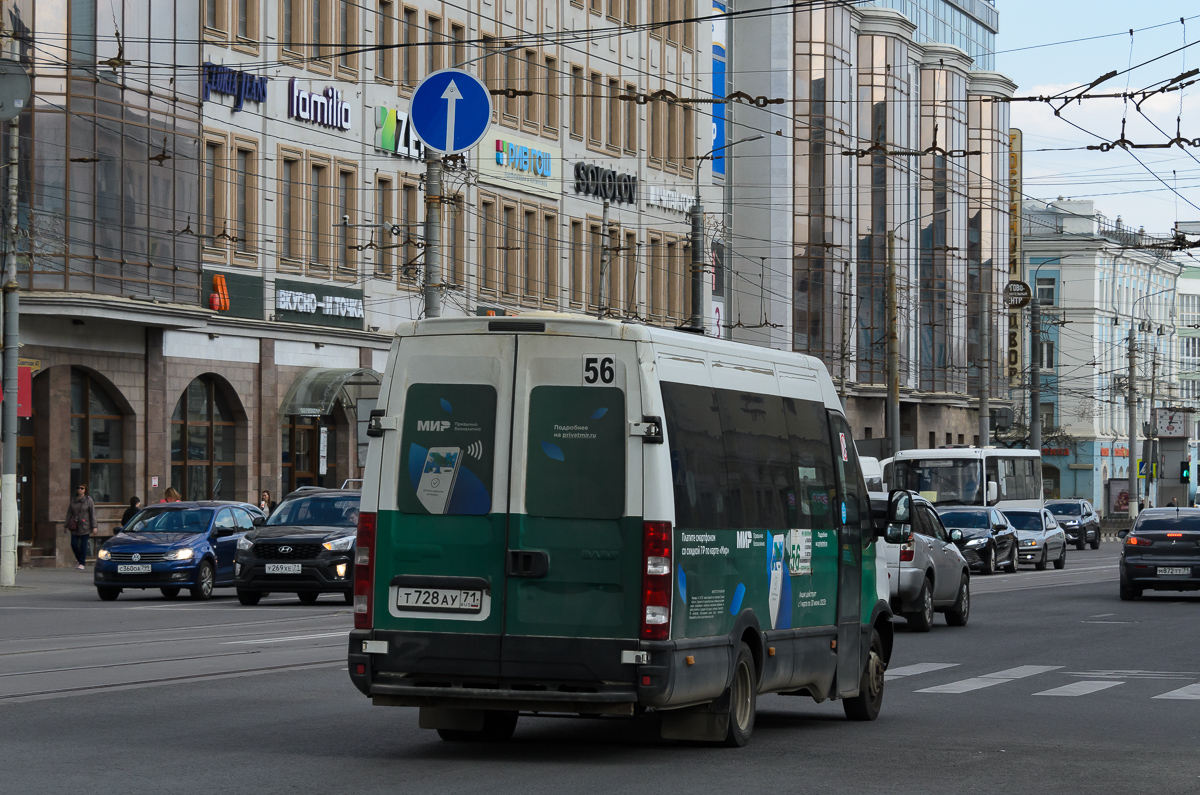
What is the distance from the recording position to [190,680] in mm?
15852

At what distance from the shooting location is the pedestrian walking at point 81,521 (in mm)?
37344

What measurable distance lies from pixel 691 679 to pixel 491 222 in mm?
43472

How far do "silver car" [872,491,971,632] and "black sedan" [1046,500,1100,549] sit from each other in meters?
42.6

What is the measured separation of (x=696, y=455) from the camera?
11.0m

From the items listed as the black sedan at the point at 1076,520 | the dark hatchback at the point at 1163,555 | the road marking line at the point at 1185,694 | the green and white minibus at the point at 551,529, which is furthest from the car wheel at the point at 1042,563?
the green and white minibus at the point at 551,529

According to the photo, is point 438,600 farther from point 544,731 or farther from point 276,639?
point 276,639

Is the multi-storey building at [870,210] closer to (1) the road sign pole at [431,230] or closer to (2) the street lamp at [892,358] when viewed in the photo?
(2) the street lamp at [892,358]

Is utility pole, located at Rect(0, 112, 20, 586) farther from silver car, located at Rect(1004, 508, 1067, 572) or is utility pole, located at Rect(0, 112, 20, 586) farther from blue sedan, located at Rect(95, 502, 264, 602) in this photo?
silver car, located at Rect(1004, 508, 1067, 572)

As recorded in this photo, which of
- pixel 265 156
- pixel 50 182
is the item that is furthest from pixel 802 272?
pixel 50 182

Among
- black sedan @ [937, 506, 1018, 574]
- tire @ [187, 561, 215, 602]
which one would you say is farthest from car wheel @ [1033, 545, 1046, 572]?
tire @ [187, 561, 215, 602]

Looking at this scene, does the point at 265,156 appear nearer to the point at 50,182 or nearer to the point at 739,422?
the point at 50,182

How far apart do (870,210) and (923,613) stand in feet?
175

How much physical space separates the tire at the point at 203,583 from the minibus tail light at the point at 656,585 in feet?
67.3

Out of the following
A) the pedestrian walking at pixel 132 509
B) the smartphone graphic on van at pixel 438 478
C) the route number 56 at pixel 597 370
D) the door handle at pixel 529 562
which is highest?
the route number 56 at pixel 597 370
